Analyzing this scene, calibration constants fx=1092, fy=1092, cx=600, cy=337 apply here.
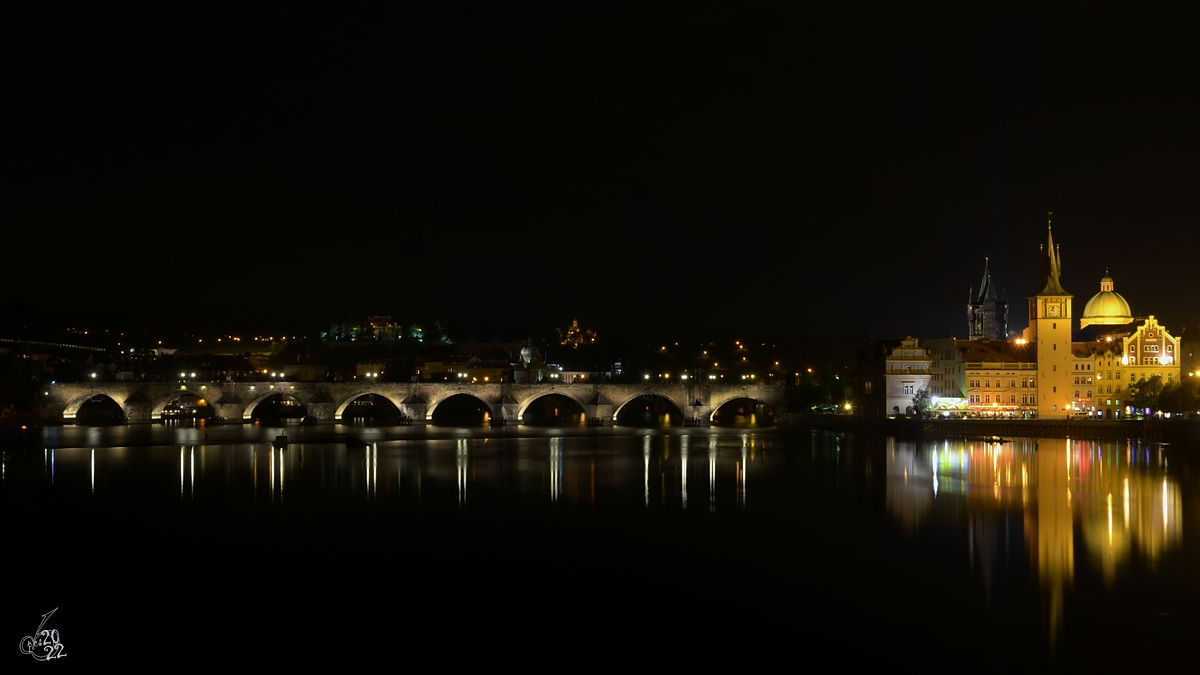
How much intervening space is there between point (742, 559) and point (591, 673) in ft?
28.2

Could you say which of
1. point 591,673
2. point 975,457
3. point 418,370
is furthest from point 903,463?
point 418,370

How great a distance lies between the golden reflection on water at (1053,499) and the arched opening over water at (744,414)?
28.0 m

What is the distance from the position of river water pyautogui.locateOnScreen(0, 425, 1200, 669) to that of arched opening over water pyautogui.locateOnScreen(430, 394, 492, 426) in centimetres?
3336

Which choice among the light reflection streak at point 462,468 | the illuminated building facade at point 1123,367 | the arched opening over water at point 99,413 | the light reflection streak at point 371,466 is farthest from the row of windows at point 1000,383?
the arched opening over water at point 99,413

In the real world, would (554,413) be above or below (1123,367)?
below

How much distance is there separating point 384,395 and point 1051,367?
42360 mm

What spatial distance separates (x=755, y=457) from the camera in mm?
49688

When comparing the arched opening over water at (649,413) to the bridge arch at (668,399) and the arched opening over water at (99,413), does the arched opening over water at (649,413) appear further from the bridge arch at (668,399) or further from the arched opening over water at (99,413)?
the arched opening over water at (99,413)

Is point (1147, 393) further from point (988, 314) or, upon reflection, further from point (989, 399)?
point (988, 314)

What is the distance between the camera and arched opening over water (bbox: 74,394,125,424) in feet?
239

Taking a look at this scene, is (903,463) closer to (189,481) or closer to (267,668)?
(189,481)

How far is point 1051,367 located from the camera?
66188 mm

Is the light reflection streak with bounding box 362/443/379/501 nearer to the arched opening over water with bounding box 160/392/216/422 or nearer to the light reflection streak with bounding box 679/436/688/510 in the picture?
the light reflection streak with bounding box 679/436/688/510

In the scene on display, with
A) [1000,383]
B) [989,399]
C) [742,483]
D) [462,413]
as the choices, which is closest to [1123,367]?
[1000,383]
